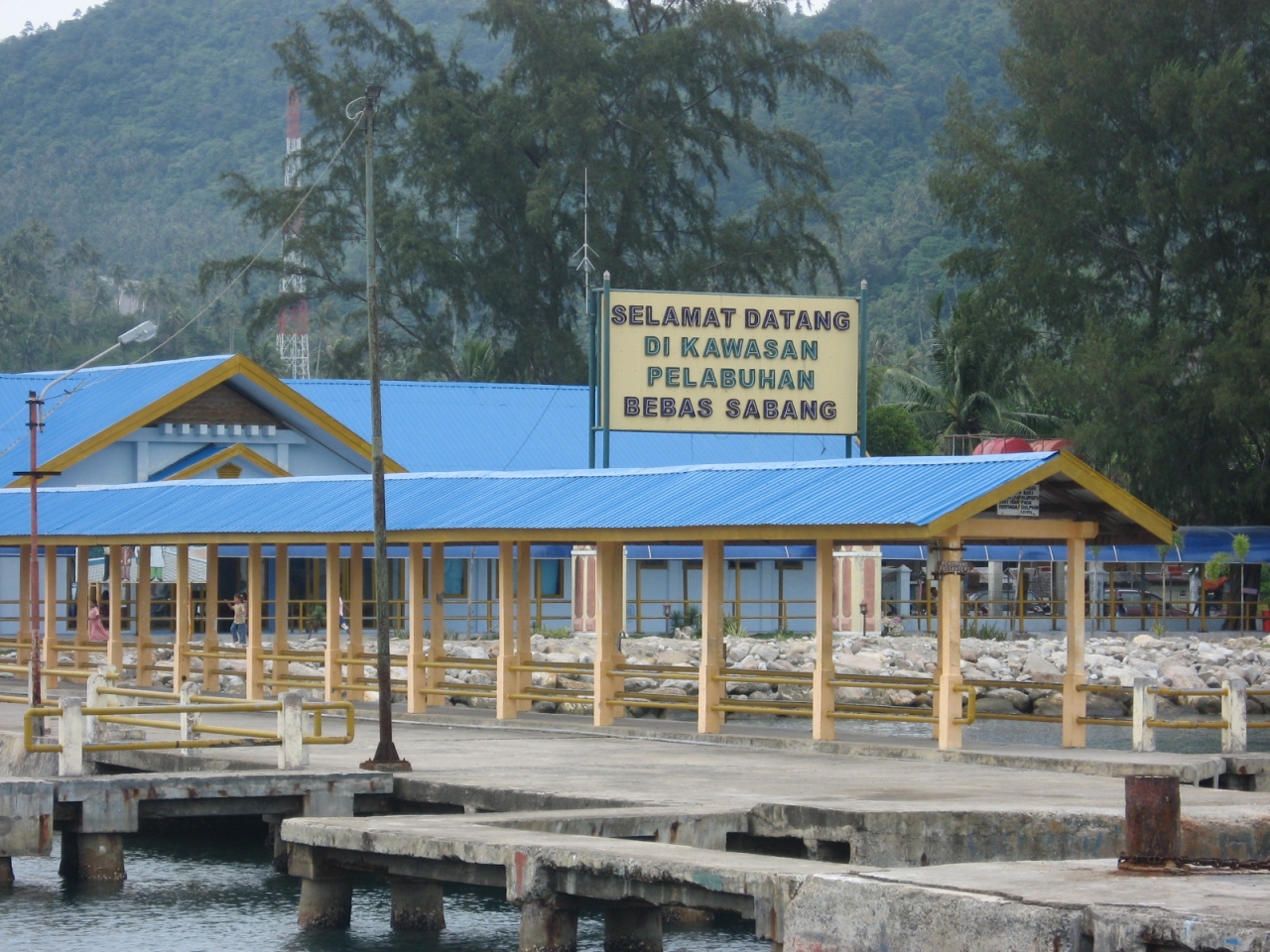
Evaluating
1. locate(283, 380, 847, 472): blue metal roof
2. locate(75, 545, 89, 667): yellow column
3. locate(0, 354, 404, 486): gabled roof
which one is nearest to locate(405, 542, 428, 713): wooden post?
locate(75, 545, 89, 667): yellow column

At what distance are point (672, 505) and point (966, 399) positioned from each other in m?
42.3

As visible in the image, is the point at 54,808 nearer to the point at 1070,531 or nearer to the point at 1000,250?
the point at 1070,531

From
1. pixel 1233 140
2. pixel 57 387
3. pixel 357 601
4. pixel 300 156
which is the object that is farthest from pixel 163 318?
pixel 357 601

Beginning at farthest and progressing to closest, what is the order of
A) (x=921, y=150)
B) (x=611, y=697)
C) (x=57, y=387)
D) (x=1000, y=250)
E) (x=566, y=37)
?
(x=921, y=150), (x=566, y=37), (x=1000, y=250), (x=57, y=387), (x=611, y=697)

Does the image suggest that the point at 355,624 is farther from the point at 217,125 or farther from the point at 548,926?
the point at 217,125

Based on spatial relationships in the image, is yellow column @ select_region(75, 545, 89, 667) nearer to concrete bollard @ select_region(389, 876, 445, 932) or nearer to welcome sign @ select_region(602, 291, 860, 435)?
welcome sign @ select_region(602, 291, 860, 435)

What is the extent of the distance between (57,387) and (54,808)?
3113 centimetres

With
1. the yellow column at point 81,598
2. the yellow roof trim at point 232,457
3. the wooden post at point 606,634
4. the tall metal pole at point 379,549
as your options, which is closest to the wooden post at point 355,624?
the wooden post at point 606,634

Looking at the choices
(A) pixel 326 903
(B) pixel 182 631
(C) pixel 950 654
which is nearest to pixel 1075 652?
(C) pixel 950 654

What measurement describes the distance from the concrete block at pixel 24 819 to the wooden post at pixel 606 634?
836 centimetres

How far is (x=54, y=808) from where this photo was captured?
1819 centimetres

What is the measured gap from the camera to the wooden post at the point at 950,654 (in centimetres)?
2080

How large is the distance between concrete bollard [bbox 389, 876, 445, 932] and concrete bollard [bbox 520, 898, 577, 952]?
248 cm

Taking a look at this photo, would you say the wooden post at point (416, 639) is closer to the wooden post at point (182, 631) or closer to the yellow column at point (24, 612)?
the wooden post at point (182, 631)
